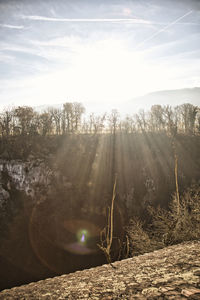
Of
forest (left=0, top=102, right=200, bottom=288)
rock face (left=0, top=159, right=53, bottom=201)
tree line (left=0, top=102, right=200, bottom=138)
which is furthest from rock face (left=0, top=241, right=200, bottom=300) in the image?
tree line (left=0, top=102, right=200, bottom=138)

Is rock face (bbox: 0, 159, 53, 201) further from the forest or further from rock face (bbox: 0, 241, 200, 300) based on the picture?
rock face (bbox: 0, 241, 200, 300)

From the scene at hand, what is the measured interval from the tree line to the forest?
26cm

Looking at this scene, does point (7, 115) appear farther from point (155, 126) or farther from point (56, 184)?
point (155, 126)

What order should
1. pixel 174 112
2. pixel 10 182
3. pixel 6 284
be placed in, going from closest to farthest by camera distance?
pixel 6 284
pixel 10 182
pixel 174 112

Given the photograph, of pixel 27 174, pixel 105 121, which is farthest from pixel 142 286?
pixel 105 121

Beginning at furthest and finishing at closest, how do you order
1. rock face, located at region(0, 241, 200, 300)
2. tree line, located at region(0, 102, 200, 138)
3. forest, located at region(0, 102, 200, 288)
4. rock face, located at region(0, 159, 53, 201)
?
tree line, located at region(0, 102, 200, 138) < rock face, located at region(0, 159, 53, 201) < forest, located at region(0, 102, 200, 288) < rock face, located at region(0, 241, 200, 300)

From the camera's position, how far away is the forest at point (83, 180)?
930 inches

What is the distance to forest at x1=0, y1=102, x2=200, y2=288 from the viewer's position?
23.6m

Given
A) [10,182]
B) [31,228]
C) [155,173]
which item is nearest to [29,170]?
[10,182]

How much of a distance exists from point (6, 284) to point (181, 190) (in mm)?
32517

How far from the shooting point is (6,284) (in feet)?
65.7

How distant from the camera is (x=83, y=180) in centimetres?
3253

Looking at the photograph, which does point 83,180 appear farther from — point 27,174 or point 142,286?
point 142,286

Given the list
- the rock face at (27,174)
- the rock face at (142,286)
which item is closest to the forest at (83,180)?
the rock face at (27,174)
